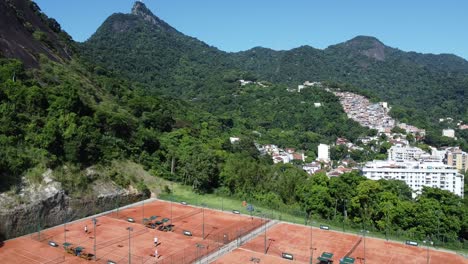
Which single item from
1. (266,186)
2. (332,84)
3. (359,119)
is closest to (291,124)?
(359,119)

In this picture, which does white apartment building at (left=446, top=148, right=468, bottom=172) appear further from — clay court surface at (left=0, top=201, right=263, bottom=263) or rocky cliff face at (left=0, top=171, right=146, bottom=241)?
A: rocky cliff face at (left=0, top=171, right=146, bottom=241)

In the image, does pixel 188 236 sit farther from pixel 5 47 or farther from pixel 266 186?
pixel 5 47

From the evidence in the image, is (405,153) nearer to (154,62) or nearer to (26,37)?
(26,37)

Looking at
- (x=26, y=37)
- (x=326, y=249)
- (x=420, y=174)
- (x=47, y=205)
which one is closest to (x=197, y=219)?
(x=326, y=249)

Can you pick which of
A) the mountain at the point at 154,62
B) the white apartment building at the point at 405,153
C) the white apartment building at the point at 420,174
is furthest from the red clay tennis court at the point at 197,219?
the mountain at the point at 154,62

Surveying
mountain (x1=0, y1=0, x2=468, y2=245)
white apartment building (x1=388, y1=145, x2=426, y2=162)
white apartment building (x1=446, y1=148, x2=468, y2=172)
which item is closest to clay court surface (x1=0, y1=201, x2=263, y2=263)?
mountain (x1=0, y1=0, x2=468, y2=245)
